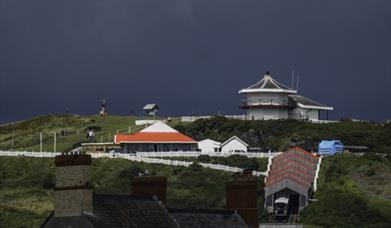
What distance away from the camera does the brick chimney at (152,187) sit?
33656 millimetres

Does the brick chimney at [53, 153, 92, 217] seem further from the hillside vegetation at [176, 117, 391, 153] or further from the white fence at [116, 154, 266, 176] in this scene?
the hillside vegetation at [176, 117, 391, 153]

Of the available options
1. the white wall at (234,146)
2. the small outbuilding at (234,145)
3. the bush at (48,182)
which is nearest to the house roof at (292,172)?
the small outbuilding at (234,145)

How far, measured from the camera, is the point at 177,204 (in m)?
77.2

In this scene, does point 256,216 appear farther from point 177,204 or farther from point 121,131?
point 121,131

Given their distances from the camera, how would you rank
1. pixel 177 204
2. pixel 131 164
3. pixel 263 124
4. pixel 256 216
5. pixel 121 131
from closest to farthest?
pixel 256 216 → pixel 177 204 → pixel 131 164 → pixel 263 124 → pixel 121 131

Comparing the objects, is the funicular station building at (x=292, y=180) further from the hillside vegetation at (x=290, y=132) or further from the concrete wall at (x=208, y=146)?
the concrete wall at (x=208, y=146)

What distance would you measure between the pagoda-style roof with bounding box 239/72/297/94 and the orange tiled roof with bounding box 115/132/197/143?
1474 centimetres

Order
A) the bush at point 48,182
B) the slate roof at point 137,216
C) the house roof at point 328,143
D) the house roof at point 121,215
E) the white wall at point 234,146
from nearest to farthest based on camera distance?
the house roof at point 121,215
the slate roof at point 137,216
the bush at point 48,182
the house roof at point 328,143
the white wall at point 234,146

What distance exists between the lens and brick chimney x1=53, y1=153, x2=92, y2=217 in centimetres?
2947

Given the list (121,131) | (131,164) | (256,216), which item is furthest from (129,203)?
(121,131)

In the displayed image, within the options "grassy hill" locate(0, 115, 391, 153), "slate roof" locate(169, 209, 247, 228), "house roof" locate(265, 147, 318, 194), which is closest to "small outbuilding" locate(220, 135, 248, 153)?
"grassy hill" locate(0, 115, 391, 153)

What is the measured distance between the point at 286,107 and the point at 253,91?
3890mm

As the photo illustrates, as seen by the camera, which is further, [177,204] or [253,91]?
[253,91]

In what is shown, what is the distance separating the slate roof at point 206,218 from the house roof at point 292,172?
1829 inches
